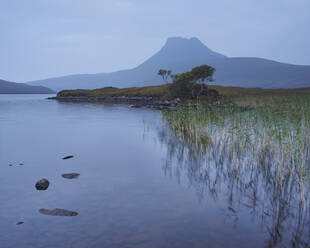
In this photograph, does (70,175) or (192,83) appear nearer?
(70,175)

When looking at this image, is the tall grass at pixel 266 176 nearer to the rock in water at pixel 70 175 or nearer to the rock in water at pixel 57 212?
the rock in water at pixel 70 175

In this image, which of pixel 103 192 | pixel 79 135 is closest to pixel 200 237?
pixel 103 192

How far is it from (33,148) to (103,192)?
14979 mm

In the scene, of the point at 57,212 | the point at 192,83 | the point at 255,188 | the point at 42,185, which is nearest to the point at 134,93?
the point at 192,83

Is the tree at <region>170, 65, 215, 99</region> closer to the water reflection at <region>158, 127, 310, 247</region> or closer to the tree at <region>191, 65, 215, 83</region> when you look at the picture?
the tree at <region>191, 65, 215, 83</region>

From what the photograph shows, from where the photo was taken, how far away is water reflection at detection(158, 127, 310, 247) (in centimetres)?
974

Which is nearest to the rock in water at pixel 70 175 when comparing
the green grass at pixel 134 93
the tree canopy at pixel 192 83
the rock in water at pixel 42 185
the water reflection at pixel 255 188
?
the rock in water at pixel 42 185

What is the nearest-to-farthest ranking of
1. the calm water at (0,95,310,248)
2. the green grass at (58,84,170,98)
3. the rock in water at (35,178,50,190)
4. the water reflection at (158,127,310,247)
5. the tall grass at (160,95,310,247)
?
the calm water at (0,95,310,248) → the water reflection at (158,127,310,247) → the tall grass at (160,95,310,247) → the rock in water at (35,178,50,190) → the green grass at (58,84,170,98)

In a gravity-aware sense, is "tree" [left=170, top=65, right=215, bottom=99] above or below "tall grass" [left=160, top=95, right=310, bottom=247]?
above

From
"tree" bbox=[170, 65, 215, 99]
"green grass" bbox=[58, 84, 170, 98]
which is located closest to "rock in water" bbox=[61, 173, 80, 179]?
"tree" bbox=[170, 65, 215, 99]

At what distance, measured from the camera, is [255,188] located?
1342 centimetres

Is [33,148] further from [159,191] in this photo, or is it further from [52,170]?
[159,191]

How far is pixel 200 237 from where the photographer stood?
9.26 m

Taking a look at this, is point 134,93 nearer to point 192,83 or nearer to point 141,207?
point 192,83
